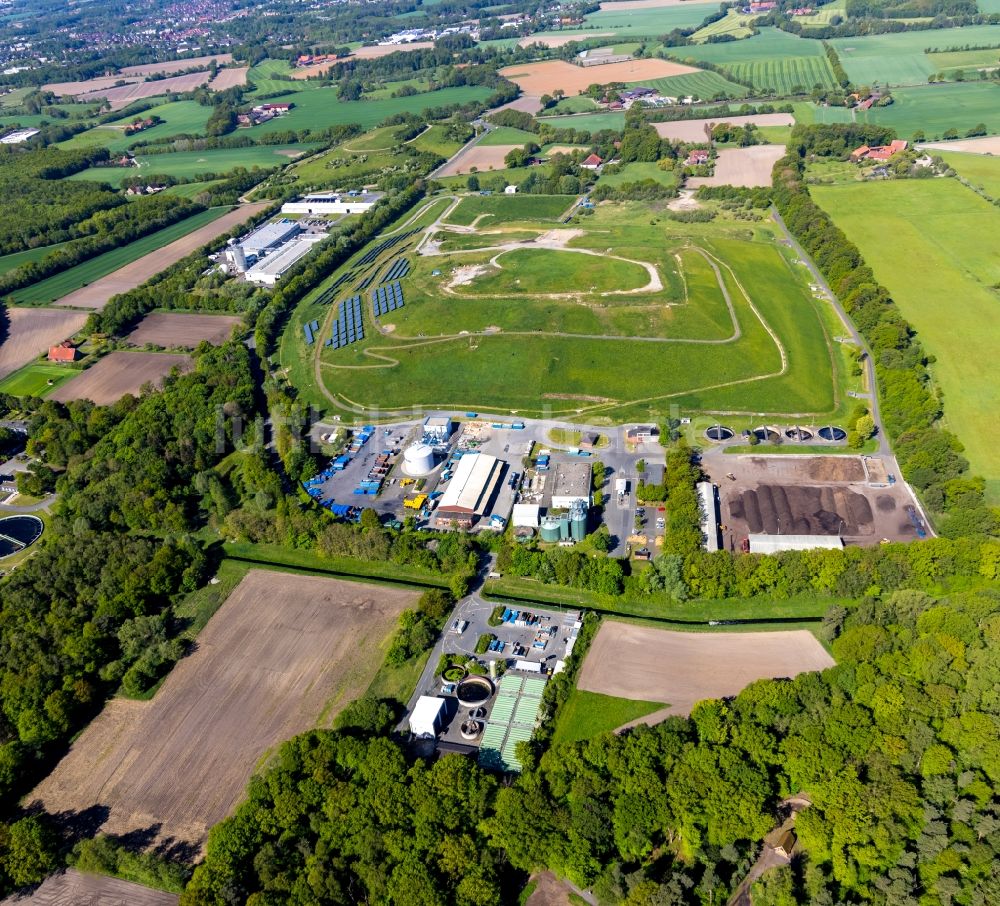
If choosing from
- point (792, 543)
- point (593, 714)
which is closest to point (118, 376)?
point (593, 714)

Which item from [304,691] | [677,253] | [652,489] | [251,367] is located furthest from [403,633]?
[677,253]

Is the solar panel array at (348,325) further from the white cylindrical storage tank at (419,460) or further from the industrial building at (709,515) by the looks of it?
the industrial building at (709,515)

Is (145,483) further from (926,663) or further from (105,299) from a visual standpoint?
(926,663)

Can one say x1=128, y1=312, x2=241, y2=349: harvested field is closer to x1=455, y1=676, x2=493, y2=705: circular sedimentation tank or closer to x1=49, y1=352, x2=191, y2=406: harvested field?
x1=49, y1=352, x2=191, y2=406: harvested field

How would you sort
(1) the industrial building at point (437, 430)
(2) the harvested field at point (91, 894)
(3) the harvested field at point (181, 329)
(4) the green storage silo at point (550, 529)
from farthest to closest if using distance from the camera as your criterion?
(3) the harvested field at point (181, 329) → (1) the industrial building at point (437, 430) → (4) the green storage silo at point (550, 529) → (2) the harvested field at point (91, 894)

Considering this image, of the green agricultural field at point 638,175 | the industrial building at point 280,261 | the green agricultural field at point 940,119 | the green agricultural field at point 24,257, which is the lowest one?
the industrial building at point 280,261

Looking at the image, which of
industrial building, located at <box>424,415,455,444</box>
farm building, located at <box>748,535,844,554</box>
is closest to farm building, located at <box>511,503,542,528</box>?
industrial building, located at <box>424,415,455,444</box>

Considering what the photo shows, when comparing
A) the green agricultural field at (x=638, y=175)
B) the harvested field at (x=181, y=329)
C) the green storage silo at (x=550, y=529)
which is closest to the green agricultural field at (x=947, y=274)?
the green agricultural field at (x=638, y=175)
